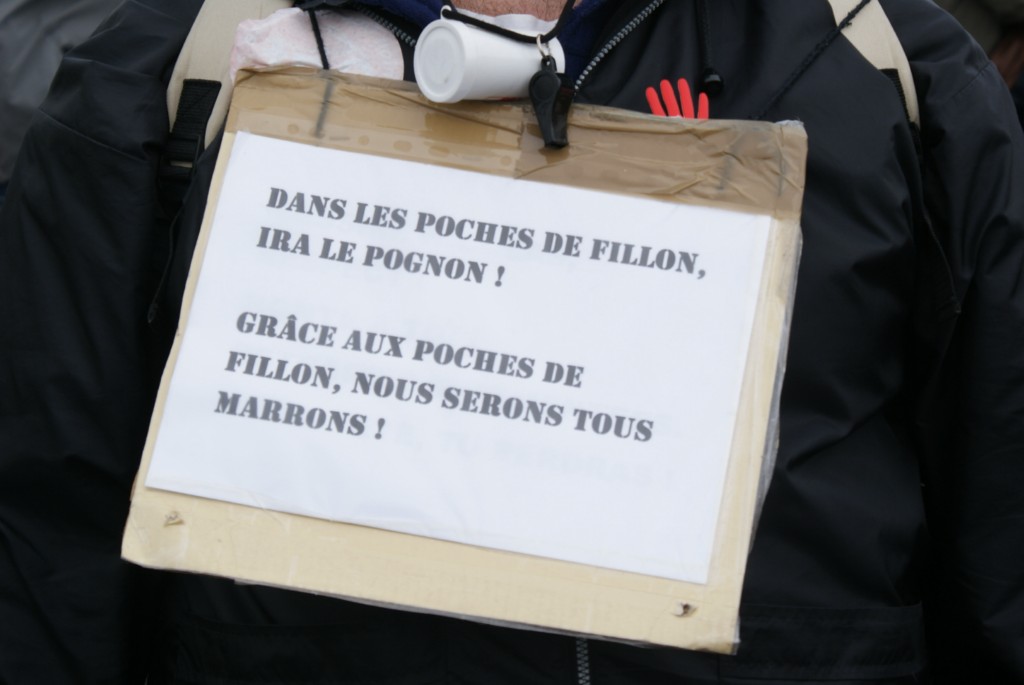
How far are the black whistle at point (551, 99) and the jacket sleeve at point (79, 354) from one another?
1.60 feet

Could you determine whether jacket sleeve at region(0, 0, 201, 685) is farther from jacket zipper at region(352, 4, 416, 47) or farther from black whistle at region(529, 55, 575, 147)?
black whistle at region(529, 55, 575, 147)

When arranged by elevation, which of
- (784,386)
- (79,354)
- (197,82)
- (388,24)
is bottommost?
(79,354)

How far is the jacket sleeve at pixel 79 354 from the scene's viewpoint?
4.44ft

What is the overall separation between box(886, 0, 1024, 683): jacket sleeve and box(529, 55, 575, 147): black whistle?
447 millimetres

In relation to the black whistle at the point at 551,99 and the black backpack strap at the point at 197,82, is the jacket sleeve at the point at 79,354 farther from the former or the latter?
the black whistle at the point at 551,99

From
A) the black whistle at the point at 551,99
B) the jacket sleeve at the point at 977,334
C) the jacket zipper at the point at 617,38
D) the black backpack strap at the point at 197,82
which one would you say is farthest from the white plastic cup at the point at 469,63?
the jacket sleeve at the point at 977,334

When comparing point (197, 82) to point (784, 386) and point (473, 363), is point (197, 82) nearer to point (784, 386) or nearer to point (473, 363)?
point (473, 363)

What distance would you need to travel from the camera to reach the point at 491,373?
113cm

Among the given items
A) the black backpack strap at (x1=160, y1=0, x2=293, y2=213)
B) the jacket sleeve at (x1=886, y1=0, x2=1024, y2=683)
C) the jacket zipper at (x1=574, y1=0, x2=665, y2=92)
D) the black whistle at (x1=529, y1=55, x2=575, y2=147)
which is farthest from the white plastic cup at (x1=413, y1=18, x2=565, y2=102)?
the jacket sleeve at (x1=886, y1=0, x2=1024, y2=683)

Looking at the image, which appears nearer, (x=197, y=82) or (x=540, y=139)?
(x=540, y=139)

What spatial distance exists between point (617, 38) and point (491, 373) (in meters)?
0.45

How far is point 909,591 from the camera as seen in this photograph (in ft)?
4.38

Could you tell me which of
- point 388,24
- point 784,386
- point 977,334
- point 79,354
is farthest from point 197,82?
point 977,334

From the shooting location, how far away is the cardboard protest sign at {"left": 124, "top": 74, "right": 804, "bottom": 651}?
3.62ft
